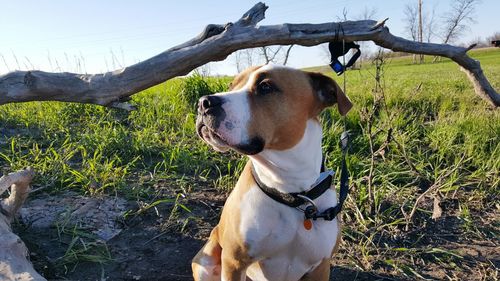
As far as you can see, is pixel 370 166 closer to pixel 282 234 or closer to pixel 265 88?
pixel 282 234

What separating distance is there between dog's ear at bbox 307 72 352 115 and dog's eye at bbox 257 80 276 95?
34cm

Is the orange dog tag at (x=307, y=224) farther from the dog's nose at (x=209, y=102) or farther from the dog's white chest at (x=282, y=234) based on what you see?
the dog's nose at (x=209, y=102)

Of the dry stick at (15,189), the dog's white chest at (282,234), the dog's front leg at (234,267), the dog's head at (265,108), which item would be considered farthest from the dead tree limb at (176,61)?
the dog's front leg at (234,267)

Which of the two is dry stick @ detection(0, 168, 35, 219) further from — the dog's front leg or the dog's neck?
the dog's neck

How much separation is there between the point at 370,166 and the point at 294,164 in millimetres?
1947

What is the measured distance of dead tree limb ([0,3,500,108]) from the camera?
316 cm

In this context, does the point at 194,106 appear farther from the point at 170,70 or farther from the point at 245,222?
the point at 245,222

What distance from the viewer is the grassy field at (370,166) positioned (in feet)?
10.8

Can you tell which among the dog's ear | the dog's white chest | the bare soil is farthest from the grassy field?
the dog's ear

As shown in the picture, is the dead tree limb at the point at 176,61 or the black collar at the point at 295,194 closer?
the black collar at the point at 295,194

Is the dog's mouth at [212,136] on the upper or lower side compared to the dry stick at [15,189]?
upper

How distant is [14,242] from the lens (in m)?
2.48

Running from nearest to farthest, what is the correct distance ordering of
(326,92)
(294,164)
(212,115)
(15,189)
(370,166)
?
(212,115) < (294,164) < (326,92) < (15,189) < (370,166)

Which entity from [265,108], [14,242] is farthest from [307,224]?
[14,242]
